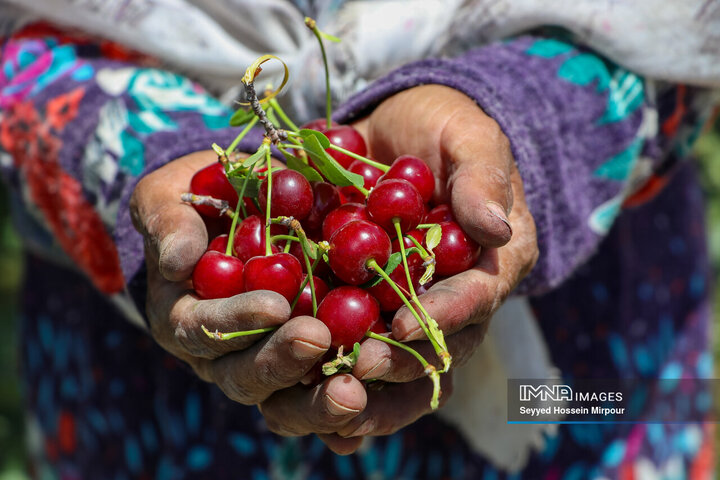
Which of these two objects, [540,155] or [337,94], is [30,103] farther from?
[540,155]

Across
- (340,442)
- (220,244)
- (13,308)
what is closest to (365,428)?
(340,442)

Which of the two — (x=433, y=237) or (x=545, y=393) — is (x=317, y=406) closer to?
(x=433, y=237)

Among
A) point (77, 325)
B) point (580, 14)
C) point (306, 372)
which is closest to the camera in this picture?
point (306, 372)

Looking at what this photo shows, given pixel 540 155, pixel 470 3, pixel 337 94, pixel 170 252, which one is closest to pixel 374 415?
pixel 170 252

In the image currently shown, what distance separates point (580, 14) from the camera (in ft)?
3.47

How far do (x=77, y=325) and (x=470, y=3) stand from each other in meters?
0.86

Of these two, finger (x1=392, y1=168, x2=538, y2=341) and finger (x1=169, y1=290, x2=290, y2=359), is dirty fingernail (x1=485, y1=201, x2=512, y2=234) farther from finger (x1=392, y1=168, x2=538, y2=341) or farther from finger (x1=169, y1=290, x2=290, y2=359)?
finger (x1=169, y1=290, x2=290, y2=359)

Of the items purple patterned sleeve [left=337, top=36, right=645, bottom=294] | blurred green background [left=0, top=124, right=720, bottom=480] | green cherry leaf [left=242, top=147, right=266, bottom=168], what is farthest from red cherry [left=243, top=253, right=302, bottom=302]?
blurred green background [left=0, top=124, right=720, bottom=480]

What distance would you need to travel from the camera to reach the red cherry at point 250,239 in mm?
791

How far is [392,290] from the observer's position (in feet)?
2.52

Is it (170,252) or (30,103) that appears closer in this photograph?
(170,252)

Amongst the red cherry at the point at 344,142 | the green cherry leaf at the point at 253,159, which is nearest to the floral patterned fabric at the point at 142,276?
the red cherry at the point at 344,142

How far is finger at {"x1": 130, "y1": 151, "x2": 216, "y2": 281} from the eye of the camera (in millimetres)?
771

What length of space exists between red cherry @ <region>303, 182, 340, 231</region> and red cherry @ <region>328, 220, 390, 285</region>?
9cm
